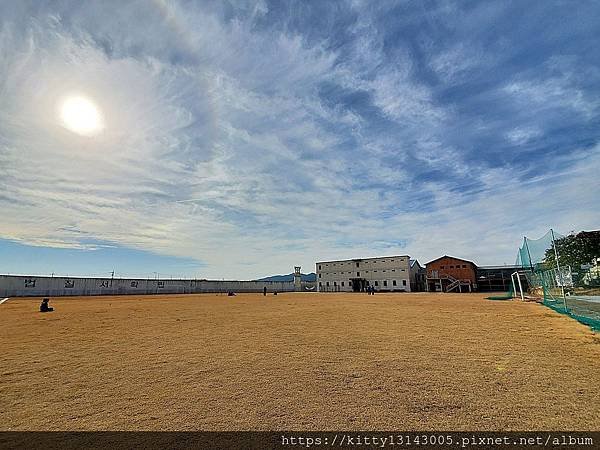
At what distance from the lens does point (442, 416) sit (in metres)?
5.14

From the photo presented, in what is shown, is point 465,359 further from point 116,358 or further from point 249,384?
point 116,358

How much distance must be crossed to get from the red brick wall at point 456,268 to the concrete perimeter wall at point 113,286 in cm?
4035

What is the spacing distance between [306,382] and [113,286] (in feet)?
245

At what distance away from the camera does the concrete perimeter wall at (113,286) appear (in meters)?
53.9

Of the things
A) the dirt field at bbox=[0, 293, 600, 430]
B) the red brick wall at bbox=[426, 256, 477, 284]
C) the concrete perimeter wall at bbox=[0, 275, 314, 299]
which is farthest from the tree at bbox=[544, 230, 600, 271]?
the concrete perimeter wall at bbox=[0, 275, 314, 299]

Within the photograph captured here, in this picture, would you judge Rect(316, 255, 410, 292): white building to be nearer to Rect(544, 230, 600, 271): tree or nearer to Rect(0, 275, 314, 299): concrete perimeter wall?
Rect(0, 275, 314, 299): concrete perimeter wall

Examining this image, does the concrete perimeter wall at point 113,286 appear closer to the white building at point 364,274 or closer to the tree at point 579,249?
the white building at point 364,274

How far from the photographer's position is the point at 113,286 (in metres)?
68.4

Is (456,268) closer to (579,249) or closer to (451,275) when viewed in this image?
(451,275)

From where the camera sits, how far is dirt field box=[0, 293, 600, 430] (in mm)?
5113

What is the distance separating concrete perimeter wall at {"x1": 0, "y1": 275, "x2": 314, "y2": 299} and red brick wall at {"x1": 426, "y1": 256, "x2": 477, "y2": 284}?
40.4 meters

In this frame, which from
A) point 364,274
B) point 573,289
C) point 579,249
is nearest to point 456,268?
point 364,274

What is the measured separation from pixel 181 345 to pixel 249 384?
17.9 feet

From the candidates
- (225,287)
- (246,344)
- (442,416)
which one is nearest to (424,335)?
(246,344)
